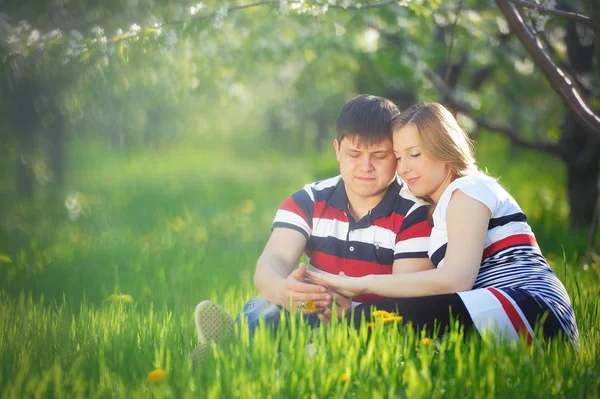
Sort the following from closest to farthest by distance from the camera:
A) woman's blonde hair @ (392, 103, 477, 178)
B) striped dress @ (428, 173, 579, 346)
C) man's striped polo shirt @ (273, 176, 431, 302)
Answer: striped dress @ (428, 173, 579, 346) → woman's blonde hair @ (392, 103, 477, 178) → man's striped polo shirt @ (273, 176, 431, 302)

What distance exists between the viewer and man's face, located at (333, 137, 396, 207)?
2.94 metres

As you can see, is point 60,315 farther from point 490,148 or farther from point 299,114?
point 299,114

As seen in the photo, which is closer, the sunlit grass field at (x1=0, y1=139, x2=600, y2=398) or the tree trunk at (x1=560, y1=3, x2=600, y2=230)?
the sunlit grass field at (x1=0, y1=139, x2=600, y2=398)

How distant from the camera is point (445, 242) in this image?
2715 millimetres

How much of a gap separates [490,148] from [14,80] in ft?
38.7

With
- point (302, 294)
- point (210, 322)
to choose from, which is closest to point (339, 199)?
point (302, 294)

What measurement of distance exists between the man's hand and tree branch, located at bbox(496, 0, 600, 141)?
163 cm

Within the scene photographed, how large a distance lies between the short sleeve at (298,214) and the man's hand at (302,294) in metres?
0.33

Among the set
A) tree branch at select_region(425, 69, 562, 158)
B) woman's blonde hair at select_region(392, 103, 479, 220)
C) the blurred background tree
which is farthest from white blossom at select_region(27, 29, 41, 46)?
tree branch at select_region(425, 69, 562, 158)

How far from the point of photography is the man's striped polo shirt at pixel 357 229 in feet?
9.47

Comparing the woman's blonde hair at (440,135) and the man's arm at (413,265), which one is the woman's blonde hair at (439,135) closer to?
the woman's blonde hair at (440,135)

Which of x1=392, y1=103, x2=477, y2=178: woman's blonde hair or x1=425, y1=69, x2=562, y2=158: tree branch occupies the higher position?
x1=425, y1=69, x2=562, y2=158: tree branch

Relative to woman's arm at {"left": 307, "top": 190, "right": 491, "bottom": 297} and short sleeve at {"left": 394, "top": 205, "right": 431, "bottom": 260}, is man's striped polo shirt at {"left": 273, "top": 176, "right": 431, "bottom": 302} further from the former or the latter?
woman's arm at {"left": 307, "top": 190, "right": 491, "bottom": 297}

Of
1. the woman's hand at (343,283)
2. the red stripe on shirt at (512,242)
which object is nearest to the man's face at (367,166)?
the woman's hand at (343,283)
